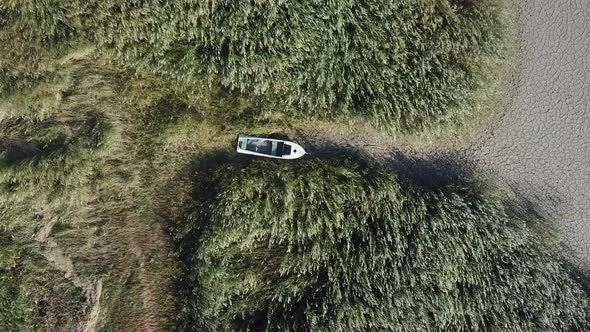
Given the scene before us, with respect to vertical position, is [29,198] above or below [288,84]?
below

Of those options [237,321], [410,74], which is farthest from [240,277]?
[410,74]

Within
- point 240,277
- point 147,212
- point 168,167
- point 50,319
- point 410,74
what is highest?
point 410,74

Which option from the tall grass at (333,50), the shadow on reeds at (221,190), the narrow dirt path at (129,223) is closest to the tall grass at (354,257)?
the shadow on reeds at (221,190)

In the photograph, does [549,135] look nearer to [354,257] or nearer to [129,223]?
[354,257]

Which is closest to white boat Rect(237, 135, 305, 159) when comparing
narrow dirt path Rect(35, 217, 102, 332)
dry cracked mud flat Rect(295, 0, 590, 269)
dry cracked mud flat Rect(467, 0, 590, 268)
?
dry cracked mud flat Rect(295, 0, 590, 269)

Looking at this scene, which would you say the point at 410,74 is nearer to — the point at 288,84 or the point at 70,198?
the point at 288,84

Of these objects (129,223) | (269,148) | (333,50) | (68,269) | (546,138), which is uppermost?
(333,50)

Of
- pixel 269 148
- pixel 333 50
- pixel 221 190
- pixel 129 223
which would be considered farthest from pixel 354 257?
pixel 129 223
